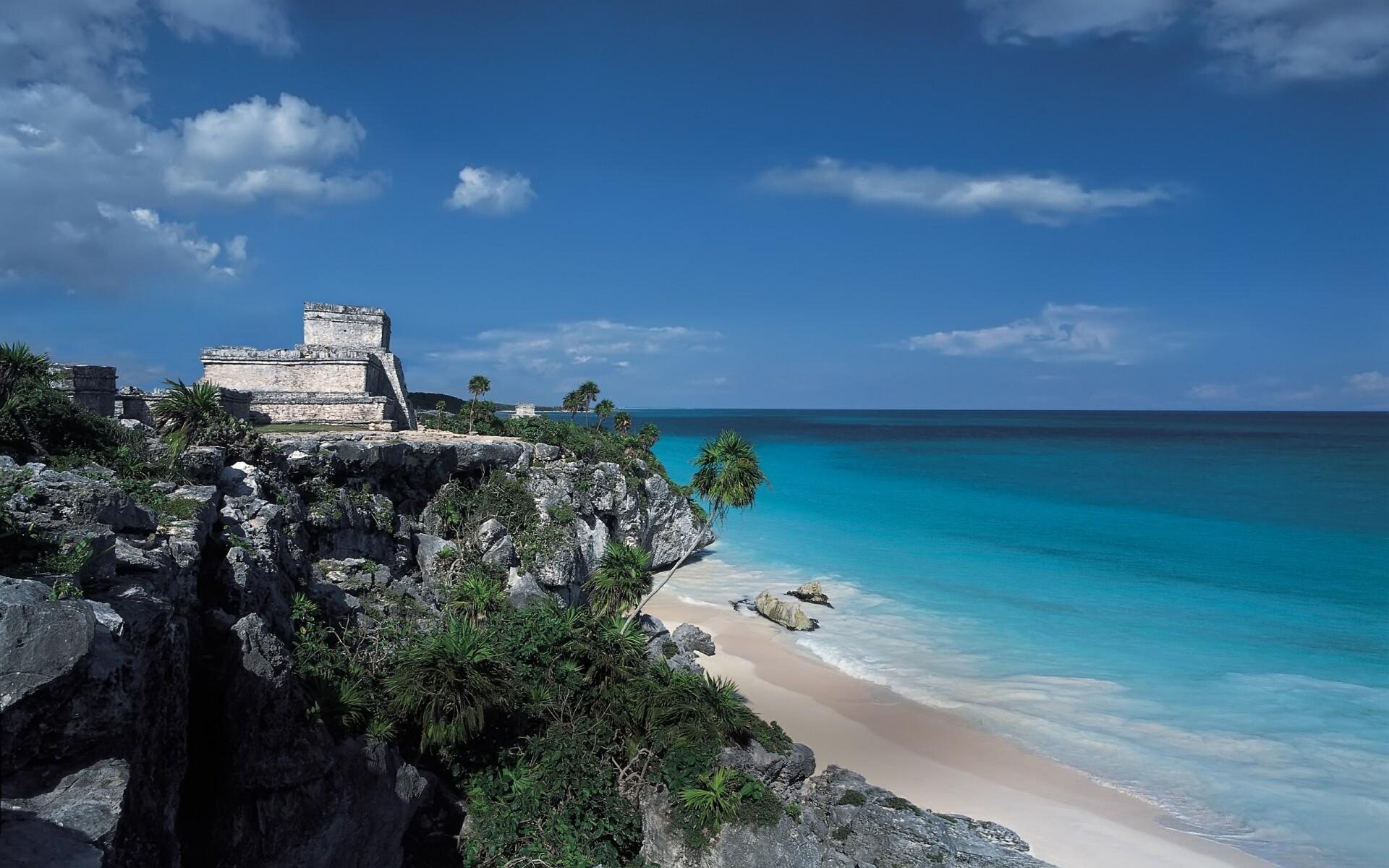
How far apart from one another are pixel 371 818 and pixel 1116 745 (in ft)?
48.6

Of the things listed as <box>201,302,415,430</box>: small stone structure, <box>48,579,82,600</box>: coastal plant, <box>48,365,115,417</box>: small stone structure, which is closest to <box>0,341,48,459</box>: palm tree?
<box>48,365,115,417</box>: small stone structure

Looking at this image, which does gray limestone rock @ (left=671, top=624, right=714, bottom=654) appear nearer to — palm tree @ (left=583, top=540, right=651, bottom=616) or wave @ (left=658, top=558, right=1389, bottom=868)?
wave @ (left=658, top=558, right=1389, bottom=868)

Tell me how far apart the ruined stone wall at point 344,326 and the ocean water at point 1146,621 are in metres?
14.6

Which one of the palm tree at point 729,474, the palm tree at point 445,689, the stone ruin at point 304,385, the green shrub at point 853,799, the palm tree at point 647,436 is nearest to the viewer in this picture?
the palm tree at point 445,689

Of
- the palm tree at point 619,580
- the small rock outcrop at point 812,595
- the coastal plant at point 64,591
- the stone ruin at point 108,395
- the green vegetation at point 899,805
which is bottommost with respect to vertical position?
the small rock outcrop at point 812,595

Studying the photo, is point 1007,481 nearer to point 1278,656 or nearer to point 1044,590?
point 1044,590

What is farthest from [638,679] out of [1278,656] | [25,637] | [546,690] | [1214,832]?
[1278,656]

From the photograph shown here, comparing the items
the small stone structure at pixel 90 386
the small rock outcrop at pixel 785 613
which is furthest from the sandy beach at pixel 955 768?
the small stone structure at pixel 90 386

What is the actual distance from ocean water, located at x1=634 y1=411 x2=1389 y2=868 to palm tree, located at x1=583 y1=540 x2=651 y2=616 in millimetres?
7000

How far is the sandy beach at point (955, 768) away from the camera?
11.3 m

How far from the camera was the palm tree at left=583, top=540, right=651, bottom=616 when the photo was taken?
15.0 meters

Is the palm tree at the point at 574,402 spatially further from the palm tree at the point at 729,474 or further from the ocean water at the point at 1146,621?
the palm tree at the point at 729,474

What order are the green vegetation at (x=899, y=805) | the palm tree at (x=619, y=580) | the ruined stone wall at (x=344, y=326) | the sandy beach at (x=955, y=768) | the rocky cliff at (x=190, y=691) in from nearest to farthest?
the rocky cliff at (x=190, y=691)
the green vegetation at (x=899, y=805)
the sandy beach at (x=955, y=768)
the palm tree at (x=619, y=580)
the ruined stone wall at (x=344, y=326)

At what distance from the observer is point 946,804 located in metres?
12.5
